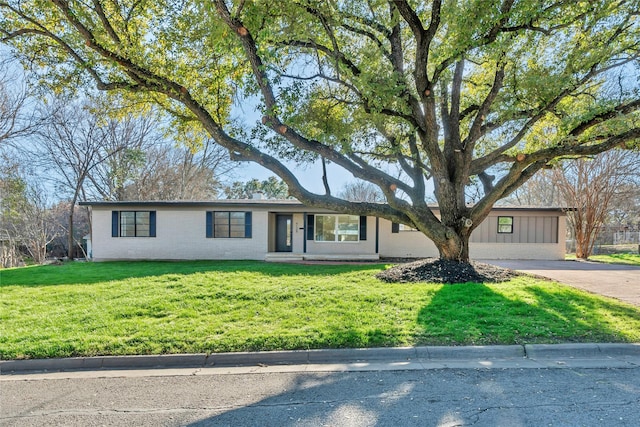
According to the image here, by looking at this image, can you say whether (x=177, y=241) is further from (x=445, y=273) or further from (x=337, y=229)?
(x=445, y=273)

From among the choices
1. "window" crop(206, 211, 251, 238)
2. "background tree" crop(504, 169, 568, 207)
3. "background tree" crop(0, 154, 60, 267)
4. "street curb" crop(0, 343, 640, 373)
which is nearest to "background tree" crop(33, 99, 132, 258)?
"background tree" crop(0, 154, 60, 267)

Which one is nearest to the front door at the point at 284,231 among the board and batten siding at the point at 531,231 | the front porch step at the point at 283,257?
the front porch step at the point at 283,257

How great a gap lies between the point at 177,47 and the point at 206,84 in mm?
1173

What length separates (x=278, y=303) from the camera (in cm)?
682

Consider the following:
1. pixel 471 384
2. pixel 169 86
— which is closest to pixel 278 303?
pixel 471 384

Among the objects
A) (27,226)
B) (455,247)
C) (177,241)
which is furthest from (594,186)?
(27,226)

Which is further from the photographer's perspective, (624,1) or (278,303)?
(624,1)

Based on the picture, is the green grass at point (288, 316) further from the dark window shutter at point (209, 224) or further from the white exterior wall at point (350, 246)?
the white exterior wall at point (350, 246)

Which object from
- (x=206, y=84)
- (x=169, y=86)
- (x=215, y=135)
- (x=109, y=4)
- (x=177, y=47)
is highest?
(x=109, y=4)

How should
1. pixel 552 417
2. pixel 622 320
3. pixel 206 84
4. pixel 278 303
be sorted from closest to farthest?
1. pixel 552 417
2. pixel 622 320
3. pixel 278 303
4. pixel 206 84

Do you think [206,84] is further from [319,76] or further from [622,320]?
[622,320]

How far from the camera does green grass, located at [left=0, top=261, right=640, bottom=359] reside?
16.4 feet

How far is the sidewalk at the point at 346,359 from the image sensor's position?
4555 millimetres

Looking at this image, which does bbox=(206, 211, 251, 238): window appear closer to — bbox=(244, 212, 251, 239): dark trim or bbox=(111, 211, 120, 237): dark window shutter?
bbox=(244, 212, 251, 239): dark trim
